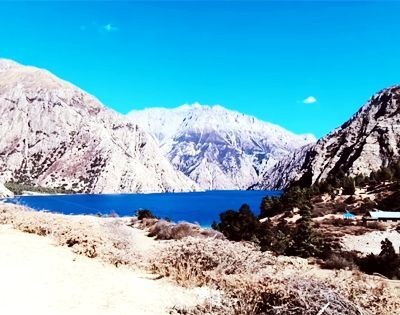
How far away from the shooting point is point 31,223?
18.5 m

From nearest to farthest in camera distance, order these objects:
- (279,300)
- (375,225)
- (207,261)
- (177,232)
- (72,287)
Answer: (279,300) < (72,287) < (207,261) < (177,232) < (375,225)

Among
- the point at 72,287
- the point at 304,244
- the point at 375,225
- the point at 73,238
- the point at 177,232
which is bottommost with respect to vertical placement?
the point at 375,225

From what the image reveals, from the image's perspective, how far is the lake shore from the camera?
27.6 feet

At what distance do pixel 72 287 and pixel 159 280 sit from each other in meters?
2.73

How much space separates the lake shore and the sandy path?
0.02 m

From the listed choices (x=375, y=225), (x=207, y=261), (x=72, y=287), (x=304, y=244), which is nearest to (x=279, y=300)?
(x=72, y=287)

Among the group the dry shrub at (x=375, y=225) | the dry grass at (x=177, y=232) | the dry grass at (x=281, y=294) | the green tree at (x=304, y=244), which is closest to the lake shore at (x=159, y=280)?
the dry grass at (x=281, y=294)

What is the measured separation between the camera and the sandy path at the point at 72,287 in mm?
9258

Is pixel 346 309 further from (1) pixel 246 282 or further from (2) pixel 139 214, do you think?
(2) pixel 139 214

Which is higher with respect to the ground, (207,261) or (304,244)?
(207,261)

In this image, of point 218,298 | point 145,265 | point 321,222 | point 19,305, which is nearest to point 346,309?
point 218,298

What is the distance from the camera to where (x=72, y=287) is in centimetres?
1080

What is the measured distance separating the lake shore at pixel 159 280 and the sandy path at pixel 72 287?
2 centimetres

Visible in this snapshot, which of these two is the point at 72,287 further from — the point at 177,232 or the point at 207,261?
the point at 177,232
